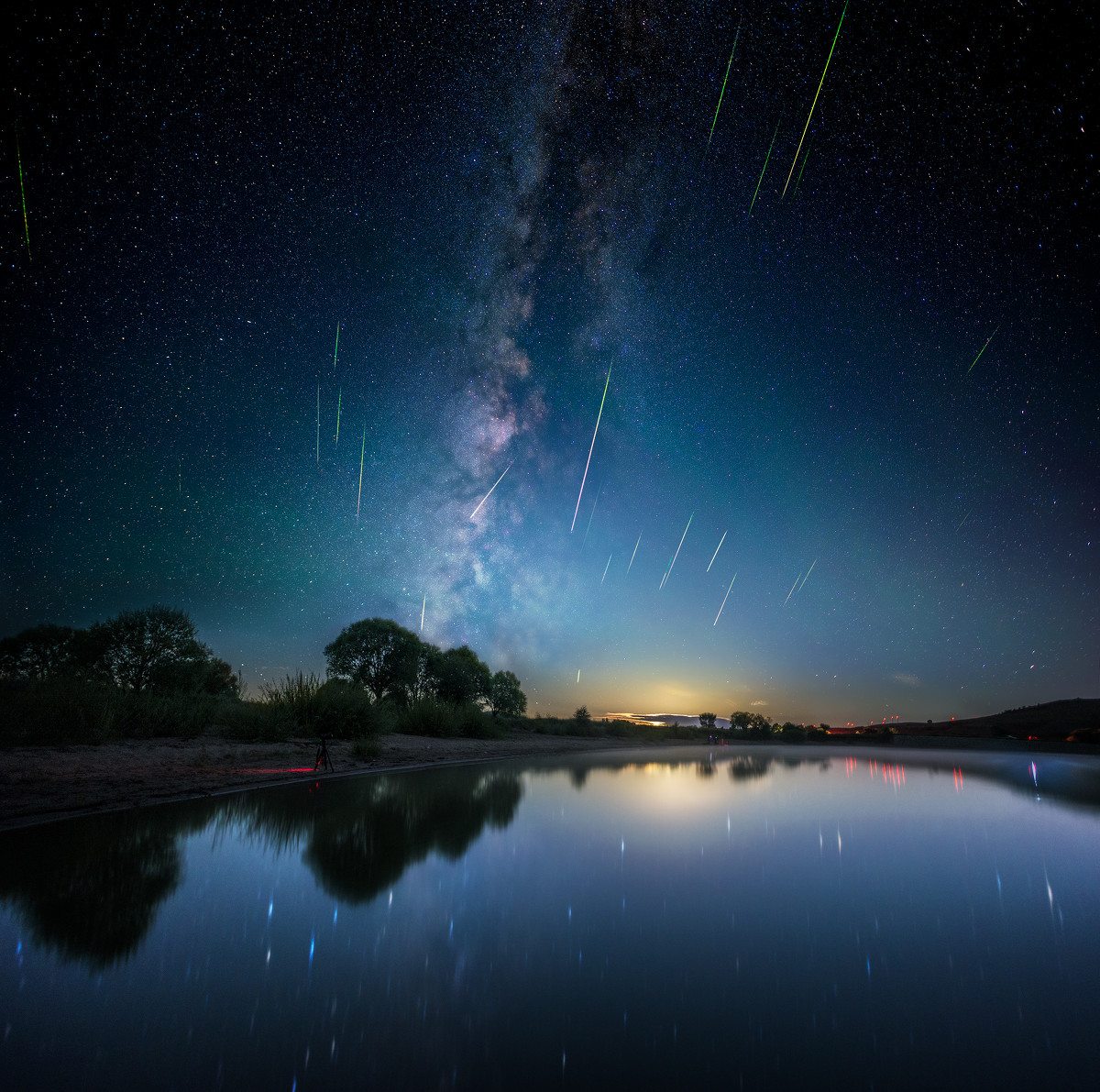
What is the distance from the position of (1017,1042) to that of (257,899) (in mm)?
4129

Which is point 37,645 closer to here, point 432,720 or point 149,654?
point 149,654

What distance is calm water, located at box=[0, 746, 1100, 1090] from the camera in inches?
74.9

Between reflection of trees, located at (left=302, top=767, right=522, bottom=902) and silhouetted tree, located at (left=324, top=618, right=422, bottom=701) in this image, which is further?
silhouetted tree, located at (left=324, top=618, right=422, bottom=701)

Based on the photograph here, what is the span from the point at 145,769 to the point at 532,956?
8.76 m

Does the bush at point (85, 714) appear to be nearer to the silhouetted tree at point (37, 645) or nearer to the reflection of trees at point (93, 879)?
the reflection of trees at point (93, 879)

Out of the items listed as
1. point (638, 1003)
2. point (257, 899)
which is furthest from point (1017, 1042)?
point (257, 899)

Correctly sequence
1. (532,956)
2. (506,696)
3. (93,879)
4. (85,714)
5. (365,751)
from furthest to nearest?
(506,696) < (365,751) < (85,714) < (93,879) < (532,956)

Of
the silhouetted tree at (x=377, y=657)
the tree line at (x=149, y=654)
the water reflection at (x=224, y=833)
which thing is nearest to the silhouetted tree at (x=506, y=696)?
the silhouetted tree at (x=377, y=657)

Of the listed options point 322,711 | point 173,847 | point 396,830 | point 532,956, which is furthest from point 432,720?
point 532,956

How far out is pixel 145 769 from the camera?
8375 mm

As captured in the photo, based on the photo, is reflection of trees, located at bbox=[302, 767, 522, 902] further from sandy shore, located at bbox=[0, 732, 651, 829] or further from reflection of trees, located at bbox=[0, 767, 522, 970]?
sandy shore, located at bbox=[0, 732, 651, 829]

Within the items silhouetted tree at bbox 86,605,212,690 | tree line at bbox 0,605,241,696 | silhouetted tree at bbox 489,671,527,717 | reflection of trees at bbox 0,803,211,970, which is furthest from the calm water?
silhouetted tree at bbox 489,671,527,717

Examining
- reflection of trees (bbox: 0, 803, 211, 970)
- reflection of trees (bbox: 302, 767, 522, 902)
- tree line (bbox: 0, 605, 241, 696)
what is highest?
tree line (bbox: 0, 605, 241, 696)

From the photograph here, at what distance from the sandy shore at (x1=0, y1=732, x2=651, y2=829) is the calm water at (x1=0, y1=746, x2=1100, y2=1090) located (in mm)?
994
